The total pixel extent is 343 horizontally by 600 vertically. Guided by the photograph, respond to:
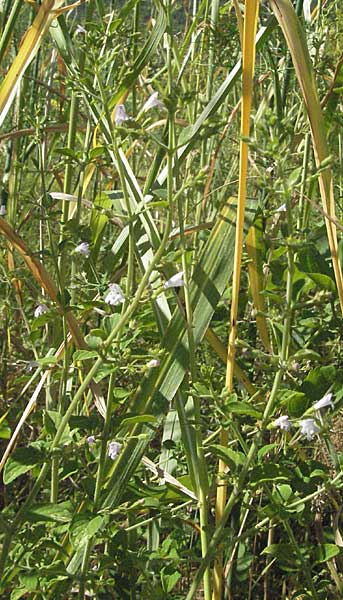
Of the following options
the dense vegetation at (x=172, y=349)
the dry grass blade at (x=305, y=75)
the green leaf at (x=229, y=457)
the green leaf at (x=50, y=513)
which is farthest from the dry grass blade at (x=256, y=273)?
the green leaf at (x=50, y=513)

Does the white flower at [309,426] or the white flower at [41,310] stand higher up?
the white flower at [41,310]

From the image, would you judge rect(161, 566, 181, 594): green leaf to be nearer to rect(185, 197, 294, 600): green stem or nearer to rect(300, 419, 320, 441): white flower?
rect(185, 197, 294, 600): green stem

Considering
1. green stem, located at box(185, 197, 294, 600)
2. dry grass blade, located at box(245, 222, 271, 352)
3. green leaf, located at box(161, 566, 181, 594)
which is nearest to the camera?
green stem, located at box(185, 197, 294, 600)

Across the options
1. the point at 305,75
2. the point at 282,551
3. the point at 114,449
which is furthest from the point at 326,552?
the point at 305,75

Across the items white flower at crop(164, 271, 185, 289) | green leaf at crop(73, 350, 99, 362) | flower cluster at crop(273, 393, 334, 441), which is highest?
white flower at crop(164, 271, 185, 289)

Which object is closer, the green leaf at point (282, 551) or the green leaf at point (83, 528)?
the green leaf at point (83, 528)

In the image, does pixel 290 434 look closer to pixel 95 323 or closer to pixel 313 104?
pixel 313 104

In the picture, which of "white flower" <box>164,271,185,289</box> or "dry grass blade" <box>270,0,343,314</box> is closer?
"white flower" <box>164,271,185,289</box>

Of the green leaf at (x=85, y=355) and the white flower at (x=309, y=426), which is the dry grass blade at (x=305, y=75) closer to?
the white flower at (x=309, y=426)

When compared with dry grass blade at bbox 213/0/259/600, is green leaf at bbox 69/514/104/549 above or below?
below

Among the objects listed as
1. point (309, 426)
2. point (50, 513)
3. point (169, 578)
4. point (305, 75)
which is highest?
point (305, 75)

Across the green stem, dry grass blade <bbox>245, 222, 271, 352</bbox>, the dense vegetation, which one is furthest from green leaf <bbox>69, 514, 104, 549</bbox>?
dry grass blade <bbox>245, 222, 271, 352</bbox>

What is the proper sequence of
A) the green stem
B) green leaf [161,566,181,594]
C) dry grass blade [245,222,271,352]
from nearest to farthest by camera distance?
the green stem → green leaf [161,566,181,594] → dry grass blade [245,222,271,352]

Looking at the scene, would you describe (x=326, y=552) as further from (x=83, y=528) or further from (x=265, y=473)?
(x=83, y=528)
